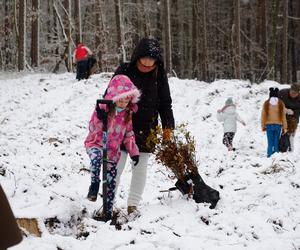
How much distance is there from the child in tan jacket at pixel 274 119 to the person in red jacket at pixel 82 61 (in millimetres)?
10341

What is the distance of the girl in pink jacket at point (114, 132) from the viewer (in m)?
5.24

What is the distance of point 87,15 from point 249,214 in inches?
1325

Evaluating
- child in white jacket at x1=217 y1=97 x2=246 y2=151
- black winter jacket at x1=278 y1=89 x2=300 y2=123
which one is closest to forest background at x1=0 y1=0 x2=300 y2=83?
child in white jacket at x1=217 y1=97 x2=246 y2=151

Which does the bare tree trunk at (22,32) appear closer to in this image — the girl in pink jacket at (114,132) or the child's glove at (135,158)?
the girl in pink jacket at (114,132)

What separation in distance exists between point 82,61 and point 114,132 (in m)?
14.7

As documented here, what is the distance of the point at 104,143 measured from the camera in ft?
16.7

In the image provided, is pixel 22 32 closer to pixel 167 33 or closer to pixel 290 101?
pixel 167 33

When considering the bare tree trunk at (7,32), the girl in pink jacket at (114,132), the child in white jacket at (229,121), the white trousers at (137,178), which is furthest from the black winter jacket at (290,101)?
the bare tree trunk at (7,32)

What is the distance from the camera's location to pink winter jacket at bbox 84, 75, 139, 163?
A: 5.27 meters

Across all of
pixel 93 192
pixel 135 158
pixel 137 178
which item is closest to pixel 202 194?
pixel 137 178

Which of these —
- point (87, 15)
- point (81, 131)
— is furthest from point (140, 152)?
point (87, 15)

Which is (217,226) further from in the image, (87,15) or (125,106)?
(87,15)

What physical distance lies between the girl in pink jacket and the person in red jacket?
14481 mm

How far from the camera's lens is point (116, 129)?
528 centimetres
